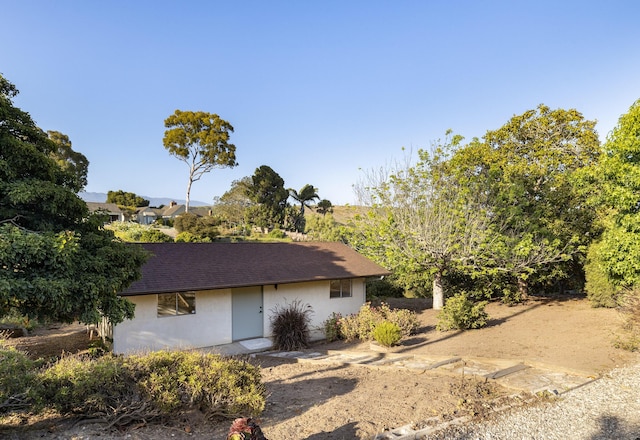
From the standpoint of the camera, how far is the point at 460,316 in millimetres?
13008

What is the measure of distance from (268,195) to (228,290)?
35156mm

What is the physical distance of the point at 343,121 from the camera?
20.4 meters

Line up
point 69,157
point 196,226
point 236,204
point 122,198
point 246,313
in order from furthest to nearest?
point 122,198, point 236,204, point 69,157, point 196,226, point 246,313

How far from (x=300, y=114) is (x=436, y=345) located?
44.5ft

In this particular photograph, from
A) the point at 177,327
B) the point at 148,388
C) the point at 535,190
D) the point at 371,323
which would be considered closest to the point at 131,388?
the point at 148,388

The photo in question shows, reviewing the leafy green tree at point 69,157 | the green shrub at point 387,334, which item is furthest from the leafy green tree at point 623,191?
the leafy green tree at point 69,157

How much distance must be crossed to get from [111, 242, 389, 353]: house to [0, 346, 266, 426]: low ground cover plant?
17.6 feet

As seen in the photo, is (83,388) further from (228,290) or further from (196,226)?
(196,226)

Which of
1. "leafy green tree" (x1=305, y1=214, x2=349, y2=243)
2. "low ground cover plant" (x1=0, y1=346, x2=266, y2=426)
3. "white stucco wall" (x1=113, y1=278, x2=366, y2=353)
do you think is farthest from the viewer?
"leafy green tree" (x1=305, y1=214, x2=349, y2=243)

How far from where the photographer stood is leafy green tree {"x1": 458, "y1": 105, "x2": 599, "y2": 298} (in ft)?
51.6

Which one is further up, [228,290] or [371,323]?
[228,290]

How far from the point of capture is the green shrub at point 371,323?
12820 millimetres

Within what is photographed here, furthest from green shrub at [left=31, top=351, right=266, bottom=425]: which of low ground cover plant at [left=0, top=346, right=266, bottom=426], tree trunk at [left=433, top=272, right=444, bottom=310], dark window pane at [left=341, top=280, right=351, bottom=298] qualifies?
tree trunk at [left=433, top=272, right=444, bottom=310]

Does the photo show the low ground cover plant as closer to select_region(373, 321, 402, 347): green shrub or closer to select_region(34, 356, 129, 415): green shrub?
select_region(34, 356, 129, 415): green shrub
